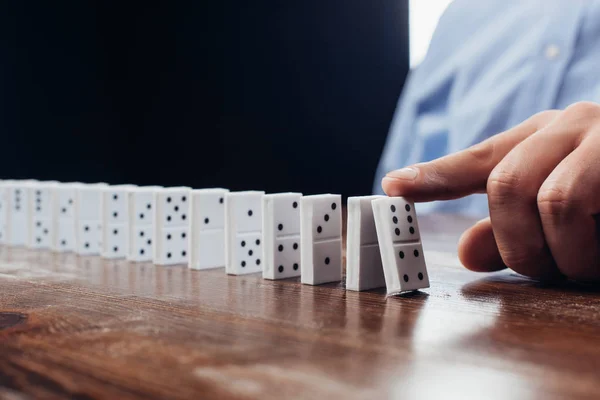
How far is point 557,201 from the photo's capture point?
1180 mm

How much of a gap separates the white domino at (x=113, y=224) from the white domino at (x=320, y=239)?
0.66 m

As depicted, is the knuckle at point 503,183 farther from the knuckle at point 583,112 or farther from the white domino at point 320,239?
the white domino at point 320,239

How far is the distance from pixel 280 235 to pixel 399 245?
30 centimetres

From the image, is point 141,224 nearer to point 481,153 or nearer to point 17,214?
point 17,214

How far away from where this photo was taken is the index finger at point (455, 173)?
131cm

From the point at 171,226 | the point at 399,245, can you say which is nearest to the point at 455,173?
the point at 399,245

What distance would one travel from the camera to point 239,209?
1535mm

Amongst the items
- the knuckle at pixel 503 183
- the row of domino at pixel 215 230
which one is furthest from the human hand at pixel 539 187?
the row of domino at pixel 215 230

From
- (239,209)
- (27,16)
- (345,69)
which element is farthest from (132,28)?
(239,209)

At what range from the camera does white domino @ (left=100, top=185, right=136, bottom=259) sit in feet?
6.01

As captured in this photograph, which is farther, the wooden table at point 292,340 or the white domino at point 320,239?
the white domino at point 320,239

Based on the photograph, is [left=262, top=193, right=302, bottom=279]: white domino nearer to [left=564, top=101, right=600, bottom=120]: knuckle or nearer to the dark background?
[left=564, top=101, right=600, bottom=120]: knuckle

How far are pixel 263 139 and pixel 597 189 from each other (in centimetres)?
380

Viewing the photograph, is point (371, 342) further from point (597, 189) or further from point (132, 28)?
point (132, 28)
